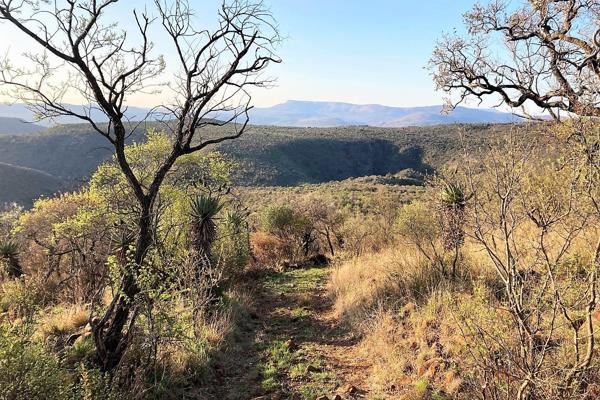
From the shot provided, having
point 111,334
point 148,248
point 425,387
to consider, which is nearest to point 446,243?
point 425,387

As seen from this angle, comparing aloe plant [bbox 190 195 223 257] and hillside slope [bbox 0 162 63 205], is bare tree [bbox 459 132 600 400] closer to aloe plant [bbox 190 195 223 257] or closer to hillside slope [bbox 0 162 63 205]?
aloe plant [bbox 190 195 223 257]

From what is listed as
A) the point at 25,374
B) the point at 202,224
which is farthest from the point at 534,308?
the point at 202,224

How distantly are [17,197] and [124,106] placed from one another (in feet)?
178

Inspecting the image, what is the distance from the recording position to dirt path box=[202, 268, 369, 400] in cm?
595

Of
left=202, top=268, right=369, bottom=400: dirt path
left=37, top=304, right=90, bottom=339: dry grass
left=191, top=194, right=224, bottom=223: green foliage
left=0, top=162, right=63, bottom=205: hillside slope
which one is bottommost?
left=0, top=162, right=63, bottom=205: hillside slope

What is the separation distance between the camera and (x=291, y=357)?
714 centimetres

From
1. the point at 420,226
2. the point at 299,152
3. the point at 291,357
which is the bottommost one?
the point at 291,357

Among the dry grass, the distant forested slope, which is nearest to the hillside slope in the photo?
the distant forested slope

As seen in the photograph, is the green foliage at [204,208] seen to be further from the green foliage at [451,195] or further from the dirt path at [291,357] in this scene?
the green foliage at [451,195]

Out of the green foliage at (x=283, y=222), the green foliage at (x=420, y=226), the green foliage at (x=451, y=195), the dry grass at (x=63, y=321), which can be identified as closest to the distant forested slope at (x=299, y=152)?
the green foliage at (x=283, y=222)

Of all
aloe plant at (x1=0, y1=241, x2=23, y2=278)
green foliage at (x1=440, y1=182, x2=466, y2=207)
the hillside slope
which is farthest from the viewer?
the hillside slope

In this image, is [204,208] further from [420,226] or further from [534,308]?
[534,308]

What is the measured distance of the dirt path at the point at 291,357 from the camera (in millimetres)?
5945

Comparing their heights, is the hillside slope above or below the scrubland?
below
